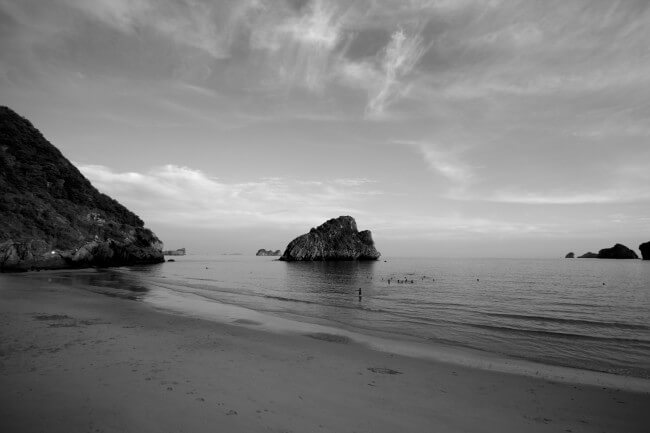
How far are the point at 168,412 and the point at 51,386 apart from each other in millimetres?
3910

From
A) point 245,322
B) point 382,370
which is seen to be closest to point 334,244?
point 245,322

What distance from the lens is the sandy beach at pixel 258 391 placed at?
7.41 metres

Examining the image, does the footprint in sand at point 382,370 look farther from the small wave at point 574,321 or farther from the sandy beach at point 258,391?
the small wave at point 574,321

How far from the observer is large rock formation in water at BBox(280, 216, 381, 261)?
166 meters

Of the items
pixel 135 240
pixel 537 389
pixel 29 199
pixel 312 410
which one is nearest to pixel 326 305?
pixel 537 389

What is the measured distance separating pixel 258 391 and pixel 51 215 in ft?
291

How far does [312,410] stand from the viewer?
8312 millimetres

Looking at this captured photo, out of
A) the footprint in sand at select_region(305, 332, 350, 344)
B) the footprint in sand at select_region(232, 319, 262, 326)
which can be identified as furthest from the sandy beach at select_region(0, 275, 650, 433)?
the footprint in sand at select_region(232, 319, 262, 326)

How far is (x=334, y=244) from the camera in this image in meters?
172

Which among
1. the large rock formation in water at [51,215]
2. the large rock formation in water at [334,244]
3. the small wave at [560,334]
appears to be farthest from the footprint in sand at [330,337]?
the large rock formation in water at [334,244]

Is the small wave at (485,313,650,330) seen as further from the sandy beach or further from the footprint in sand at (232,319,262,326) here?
the footprint in sand at (232,319,262,326)

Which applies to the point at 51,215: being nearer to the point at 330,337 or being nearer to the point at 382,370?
the point at 330,337

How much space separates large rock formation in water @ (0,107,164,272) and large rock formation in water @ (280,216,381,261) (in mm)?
72430

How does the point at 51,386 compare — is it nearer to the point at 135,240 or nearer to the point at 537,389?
the point at 537,389
